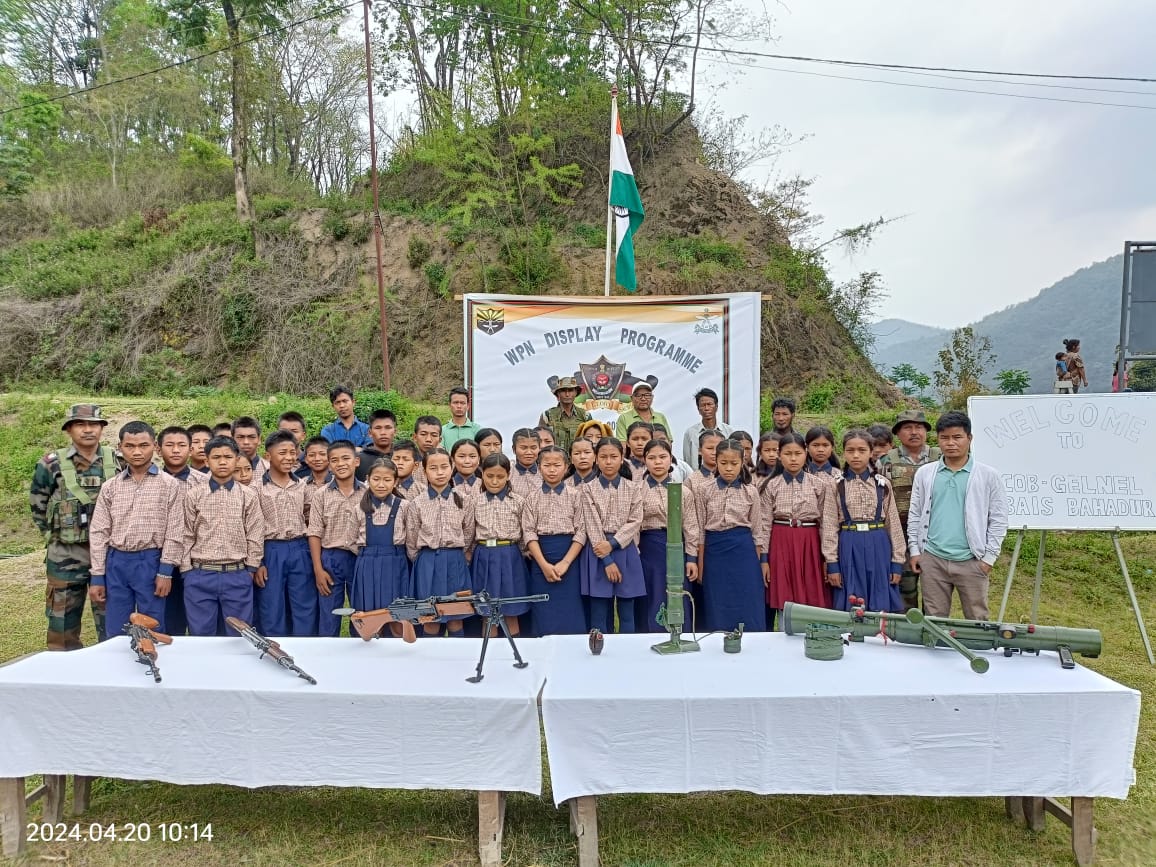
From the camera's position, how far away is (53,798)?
9.61 ft

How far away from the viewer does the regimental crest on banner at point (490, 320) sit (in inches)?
291

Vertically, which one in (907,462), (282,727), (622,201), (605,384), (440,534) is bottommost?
(282,727)

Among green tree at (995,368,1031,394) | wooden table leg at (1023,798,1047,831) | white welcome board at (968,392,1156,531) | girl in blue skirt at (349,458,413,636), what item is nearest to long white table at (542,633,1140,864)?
wooden table leg at (1023,798,1047,831)

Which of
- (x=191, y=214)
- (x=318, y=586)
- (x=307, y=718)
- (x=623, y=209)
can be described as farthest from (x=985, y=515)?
(x=191, y=214)

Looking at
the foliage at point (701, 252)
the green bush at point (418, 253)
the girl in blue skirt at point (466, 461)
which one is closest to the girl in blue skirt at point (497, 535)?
the girl in blue skirt at point (466, 461)

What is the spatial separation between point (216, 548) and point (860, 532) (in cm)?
369

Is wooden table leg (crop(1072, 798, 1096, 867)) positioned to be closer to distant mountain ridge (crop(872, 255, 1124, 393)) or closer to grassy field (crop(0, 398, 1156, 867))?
grassy field (crop(0, 398, 1156, 867))

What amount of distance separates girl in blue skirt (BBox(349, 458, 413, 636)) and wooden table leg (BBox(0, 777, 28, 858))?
1.68 metres

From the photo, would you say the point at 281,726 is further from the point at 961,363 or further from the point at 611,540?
the point at 961,363

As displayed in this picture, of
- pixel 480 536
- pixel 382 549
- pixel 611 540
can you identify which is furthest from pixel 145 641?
pixel 611 540

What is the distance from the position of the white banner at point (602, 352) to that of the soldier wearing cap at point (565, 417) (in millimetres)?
911

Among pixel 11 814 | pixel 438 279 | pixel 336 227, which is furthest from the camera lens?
pixel 336 227

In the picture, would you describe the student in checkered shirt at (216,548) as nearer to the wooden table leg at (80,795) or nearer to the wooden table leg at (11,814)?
the wooden table leg at (80,795)

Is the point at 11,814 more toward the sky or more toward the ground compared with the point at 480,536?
more toward the ground
